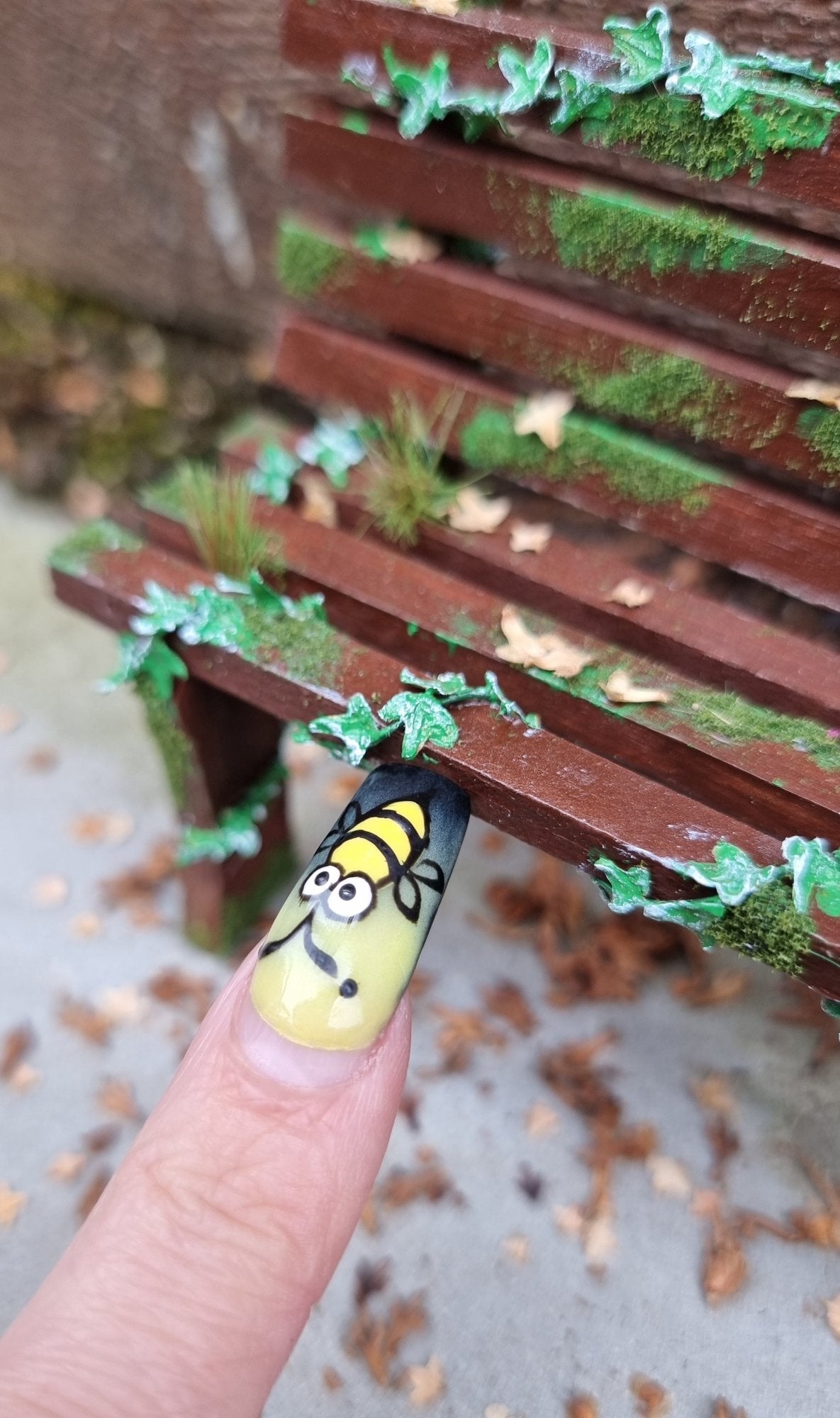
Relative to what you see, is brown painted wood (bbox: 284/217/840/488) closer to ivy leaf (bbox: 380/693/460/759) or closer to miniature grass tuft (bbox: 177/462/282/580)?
miniature grass tuft (bbox: 177/462/282/580)

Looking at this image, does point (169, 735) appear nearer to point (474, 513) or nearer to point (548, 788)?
point (474, 513)

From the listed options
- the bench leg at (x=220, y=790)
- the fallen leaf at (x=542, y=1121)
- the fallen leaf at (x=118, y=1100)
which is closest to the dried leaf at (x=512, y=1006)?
the fallen leaf at (x=542, y=1121)

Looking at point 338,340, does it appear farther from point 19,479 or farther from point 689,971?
point 19,479

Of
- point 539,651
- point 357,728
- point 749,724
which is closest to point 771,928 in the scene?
point 749,724

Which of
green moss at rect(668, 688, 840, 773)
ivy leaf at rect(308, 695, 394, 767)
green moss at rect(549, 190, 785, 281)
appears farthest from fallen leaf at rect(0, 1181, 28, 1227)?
green moss at rect(549, 190, 785, 281)

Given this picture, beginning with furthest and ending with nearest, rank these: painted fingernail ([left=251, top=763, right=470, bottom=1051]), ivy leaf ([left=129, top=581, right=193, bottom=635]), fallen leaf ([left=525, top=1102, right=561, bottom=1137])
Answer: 1. fallen leaf ([left=525, top=1102, right=561, bottom=1137])
2. ivy leaf ([left=129, top=581, right=193, bottom=635])
3. painted fingernail ([left=251, top=763, right=470, bottom=1051])

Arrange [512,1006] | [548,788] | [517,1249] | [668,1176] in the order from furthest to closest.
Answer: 1. [512,1006]
2. [668,1176]
3. [517,1249]
4. [548,788]
